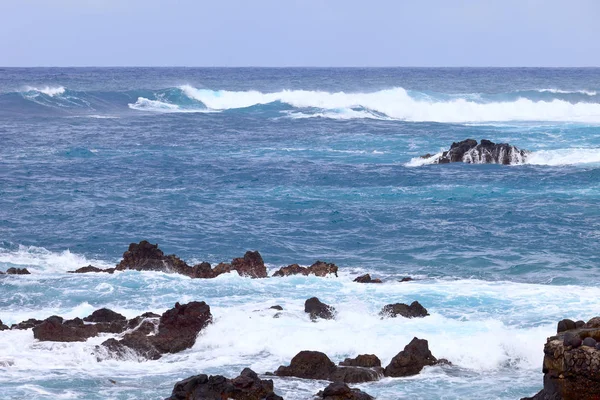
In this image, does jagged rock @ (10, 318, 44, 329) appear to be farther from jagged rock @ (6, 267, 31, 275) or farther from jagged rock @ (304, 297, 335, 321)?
jagged rock @ (304, 297, 335, 321)

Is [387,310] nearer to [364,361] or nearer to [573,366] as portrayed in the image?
[364,361]

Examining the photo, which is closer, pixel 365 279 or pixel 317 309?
pixel 317 309

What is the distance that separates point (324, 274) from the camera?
19516mm

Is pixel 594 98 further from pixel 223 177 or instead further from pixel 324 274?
pixel 324 274

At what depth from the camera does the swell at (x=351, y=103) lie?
68750 mm

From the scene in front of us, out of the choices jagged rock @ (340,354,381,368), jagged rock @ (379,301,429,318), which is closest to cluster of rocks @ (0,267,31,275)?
jagged rock @ (379,301,429,318)

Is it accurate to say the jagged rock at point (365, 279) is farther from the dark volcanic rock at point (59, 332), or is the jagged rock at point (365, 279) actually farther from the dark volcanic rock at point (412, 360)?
the dark volcanic rock at point (59, 332)

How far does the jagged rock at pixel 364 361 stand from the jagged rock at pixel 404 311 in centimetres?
263

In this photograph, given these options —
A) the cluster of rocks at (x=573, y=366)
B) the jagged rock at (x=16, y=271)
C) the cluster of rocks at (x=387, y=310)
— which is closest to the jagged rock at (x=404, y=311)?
the cluster of rocks at (x=387, y=310)

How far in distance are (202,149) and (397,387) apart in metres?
31.5

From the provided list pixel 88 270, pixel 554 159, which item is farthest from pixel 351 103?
pixel 88 270

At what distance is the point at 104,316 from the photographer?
50.5 ft

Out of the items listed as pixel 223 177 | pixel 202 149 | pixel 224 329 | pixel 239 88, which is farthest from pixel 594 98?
pixel 224 329

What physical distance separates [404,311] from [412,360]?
2911mm
